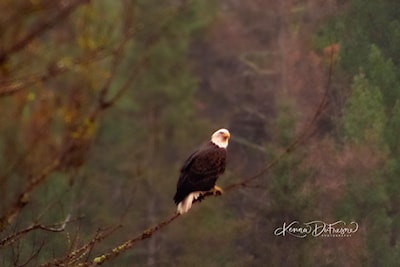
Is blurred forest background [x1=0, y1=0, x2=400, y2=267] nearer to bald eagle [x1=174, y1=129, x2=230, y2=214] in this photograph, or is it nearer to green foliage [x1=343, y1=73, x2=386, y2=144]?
green foliage [x1=343, y1=73, x2=386, y2=144]

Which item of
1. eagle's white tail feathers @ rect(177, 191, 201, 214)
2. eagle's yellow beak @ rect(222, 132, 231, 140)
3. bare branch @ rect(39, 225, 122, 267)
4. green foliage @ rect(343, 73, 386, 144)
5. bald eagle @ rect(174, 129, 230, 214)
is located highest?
green foliage @ rect(343, 73, 386, 144)

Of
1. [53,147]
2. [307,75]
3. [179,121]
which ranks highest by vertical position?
[179,121]

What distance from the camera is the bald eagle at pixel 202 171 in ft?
14.4

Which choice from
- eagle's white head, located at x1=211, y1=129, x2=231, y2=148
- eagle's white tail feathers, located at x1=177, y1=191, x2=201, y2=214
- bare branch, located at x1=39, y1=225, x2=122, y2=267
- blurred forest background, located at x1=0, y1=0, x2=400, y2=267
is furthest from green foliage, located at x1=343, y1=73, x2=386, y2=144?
bare branch, located at x1=39, y1=225, x2=122, y2=267

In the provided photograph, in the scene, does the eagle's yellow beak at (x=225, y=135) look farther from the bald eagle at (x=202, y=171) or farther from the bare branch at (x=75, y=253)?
the bare branch at (x=75, y=253)

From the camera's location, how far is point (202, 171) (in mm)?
4402

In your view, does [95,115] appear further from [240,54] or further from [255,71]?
[240,54]

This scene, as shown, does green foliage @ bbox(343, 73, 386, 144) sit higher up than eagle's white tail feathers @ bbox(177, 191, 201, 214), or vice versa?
green foliage @ bbox(343, 73, 386, 144)

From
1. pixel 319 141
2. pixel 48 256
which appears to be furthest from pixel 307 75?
pixel 48 256

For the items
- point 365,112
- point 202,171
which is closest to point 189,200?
point 202,171

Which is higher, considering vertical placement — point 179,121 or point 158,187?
point 179,121

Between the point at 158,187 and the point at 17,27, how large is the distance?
651 cm

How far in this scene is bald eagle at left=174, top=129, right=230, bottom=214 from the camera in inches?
173

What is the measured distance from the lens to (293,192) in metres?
7.04
